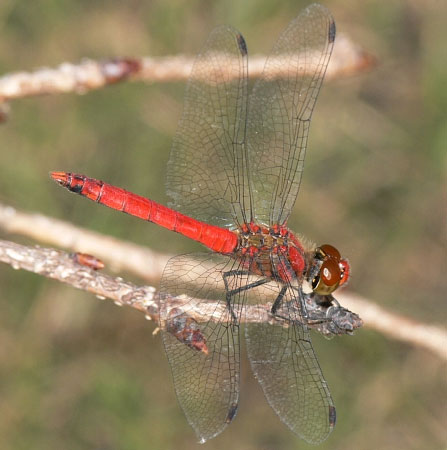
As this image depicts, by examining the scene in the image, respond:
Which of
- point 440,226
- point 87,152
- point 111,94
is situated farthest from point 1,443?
point 440,226

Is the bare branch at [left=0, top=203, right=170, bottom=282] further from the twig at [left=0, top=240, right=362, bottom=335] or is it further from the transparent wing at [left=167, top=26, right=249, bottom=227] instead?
the twig at [left=0, top=240, right=362, bottom=335]

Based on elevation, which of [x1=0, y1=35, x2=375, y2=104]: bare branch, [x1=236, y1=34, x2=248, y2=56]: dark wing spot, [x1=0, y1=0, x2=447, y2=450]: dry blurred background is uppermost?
[x1=236, y1=34, x2=248, y2=56]: dark wing spot

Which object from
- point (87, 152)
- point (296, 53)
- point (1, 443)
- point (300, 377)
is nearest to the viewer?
point (300, 377)

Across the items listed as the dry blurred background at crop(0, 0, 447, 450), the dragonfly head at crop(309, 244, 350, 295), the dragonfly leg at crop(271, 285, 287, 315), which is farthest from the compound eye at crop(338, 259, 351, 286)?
the dry blurred background at crop(0, 0, 447, 450)

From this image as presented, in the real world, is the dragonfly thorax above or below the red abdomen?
above

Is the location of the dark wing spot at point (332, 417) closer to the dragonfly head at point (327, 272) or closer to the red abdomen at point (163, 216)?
the dragonfly head at point (327, 272)

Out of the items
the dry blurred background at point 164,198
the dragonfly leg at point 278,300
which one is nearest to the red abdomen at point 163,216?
the dragonfly leg at point 278,300

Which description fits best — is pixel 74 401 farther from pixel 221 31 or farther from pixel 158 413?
pixel 221 31
